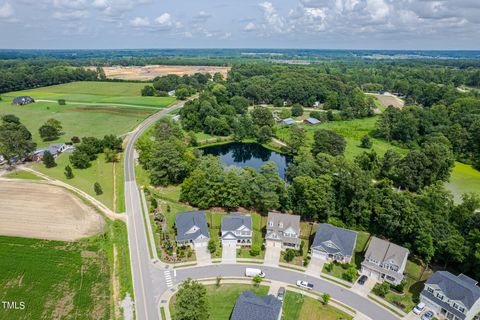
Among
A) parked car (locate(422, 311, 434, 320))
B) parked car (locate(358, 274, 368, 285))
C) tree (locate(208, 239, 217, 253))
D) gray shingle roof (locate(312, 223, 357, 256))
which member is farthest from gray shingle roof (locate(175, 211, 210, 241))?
parked car (locate(422, 311, 434, 320))

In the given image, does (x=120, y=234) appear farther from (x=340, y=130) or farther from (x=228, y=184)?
(x=340, y=130)

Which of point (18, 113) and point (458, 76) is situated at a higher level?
point (458, 76)

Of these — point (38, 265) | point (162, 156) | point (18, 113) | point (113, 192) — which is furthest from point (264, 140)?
point (18, 113)

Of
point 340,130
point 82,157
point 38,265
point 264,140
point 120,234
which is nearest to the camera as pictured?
point 38,265

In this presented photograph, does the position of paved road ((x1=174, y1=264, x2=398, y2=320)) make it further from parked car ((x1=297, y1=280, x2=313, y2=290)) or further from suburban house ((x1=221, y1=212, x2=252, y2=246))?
suburban house ((x1=221, y1=212, x2=252, y2=246))

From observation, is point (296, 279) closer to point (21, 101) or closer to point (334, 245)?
point (334, 245)

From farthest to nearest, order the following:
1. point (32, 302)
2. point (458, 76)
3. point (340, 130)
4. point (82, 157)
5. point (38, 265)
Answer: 1. point (458, 76)
2. point (340, 130)
3. point (82, 157)
4. point (38, 265)
5. point (32, 302)

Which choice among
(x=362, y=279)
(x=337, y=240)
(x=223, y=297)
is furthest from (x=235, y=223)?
(x=362, y=279)
